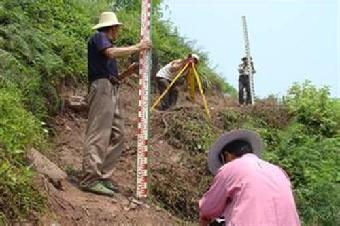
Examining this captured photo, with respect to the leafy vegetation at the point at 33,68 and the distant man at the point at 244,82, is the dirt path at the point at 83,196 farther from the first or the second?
the distant man at the point at 244,82

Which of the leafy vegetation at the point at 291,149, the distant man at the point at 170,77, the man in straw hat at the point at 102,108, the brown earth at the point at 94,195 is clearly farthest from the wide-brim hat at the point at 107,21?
the distant man at the point at 170,77

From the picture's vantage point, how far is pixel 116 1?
69.0 feet

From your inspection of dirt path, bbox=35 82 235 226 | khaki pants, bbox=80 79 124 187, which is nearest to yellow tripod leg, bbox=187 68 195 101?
dirt path, bbox=35 82 235 226

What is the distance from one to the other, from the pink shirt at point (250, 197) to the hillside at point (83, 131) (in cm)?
217

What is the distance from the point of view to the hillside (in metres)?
6.80

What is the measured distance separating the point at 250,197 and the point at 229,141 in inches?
19.4

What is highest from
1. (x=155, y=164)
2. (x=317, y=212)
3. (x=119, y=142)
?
(x=119, y=142)

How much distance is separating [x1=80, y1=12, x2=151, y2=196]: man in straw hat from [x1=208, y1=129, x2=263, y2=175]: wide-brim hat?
311 cm

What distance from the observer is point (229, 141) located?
4.50m

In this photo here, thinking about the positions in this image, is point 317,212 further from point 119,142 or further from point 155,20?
point 155,20

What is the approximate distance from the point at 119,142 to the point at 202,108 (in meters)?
5.17

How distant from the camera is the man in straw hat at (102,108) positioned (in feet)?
24.9

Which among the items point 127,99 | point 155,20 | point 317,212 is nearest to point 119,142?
point 317,212

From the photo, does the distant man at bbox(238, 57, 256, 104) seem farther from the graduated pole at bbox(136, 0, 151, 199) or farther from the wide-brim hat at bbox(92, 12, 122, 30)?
the wide-brim hat at bbox(92, 12, 122, 30)
